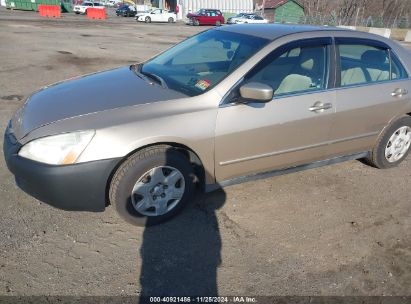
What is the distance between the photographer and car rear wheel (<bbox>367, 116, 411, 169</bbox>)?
4.43 m

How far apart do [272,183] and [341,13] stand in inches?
2190

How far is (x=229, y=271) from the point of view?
9.34 ft

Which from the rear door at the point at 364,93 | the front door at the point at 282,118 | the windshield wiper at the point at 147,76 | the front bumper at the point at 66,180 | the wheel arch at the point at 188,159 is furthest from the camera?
the rear door at the point at 364,93

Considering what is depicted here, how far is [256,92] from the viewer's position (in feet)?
10.3

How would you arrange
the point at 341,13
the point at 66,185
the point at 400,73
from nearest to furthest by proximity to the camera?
the point at 66,185 < the point at 400,73 < the point at 341,13

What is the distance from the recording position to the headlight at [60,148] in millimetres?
2834

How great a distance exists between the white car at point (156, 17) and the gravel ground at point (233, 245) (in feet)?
122

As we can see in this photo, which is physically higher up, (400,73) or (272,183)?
(400,73)

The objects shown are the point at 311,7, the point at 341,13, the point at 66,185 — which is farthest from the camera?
the point at 311,7

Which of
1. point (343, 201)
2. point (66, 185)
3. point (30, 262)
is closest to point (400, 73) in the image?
point (343, 201)

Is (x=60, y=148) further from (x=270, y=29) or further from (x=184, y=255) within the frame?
(x=270, y=29)

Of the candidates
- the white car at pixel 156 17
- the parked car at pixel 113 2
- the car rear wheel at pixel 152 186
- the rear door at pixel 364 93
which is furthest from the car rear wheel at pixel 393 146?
the parked car at pixel 113 2

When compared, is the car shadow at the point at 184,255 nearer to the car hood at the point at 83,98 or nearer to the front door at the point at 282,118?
the front door at the point at 282,118

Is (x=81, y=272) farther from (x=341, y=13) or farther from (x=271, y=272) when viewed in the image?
(x=341, y=13)
